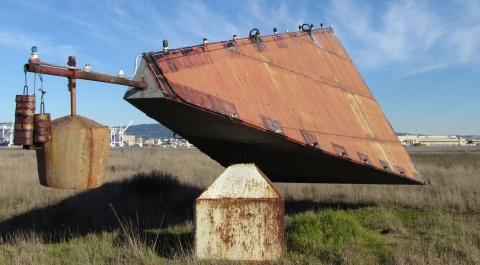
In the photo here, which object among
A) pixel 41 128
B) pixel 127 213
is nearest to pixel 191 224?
pixel 127 213

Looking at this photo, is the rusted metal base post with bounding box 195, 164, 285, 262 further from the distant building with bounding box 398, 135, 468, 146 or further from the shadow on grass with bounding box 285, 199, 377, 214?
the distant building with bounding box 398, 135, 468, 146

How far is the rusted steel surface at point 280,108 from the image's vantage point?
4.98 metres

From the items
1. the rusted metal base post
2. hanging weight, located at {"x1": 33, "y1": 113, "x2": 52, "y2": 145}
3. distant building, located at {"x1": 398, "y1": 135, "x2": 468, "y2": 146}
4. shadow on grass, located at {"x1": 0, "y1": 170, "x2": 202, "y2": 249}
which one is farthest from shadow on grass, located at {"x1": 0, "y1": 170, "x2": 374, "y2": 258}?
distant building, located at {"x1": 398, "y1": 135, "x2": 468, "y2": 146}

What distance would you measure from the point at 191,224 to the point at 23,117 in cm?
484

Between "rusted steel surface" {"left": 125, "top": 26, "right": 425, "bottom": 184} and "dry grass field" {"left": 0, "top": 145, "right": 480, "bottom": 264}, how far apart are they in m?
0.97

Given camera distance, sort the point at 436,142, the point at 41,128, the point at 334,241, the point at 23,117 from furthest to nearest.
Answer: the point at 436,142 → the point at 334,241 → the point at 41,128 → the point at 23,117

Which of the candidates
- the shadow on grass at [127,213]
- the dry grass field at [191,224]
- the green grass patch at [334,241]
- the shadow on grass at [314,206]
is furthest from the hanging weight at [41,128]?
the shadow on grass at [314,206]

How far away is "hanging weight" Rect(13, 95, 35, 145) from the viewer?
378 cm

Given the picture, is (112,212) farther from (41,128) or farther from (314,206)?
(41,128)

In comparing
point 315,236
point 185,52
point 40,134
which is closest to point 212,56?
point 185,52

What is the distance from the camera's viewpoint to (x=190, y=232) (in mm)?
7570

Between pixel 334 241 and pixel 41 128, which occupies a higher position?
pixel 41 128

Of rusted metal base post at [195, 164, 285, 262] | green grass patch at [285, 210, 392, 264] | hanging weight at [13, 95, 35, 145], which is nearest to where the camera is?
hanging weight at [13, 95, 35, 145]

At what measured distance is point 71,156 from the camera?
162 inches
